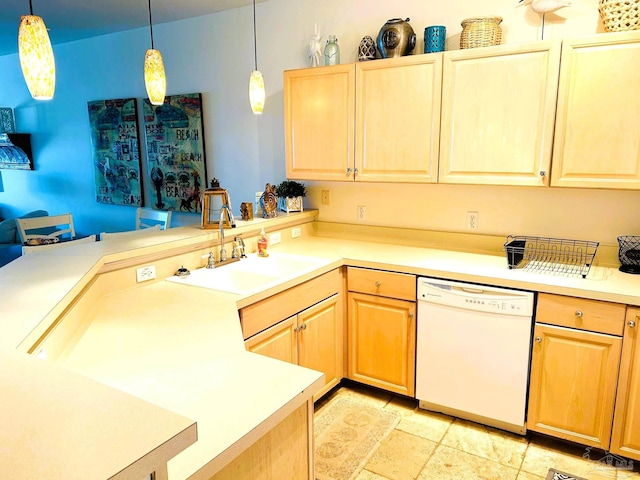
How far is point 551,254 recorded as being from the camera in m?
2.73

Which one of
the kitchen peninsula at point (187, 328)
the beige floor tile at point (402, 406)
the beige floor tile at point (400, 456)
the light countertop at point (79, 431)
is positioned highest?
the light countertop at point (79, 431)

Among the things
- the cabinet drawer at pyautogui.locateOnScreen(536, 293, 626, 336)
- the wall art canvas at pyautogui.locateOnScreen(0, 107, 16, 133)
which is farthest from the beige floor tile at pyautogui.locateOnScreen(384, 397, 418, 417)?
the wall art canvas at pyautogui.locateOnScreen(0, 107, 16, 133)

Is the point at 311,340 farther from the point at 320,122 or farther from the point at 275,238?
the point at 320,122

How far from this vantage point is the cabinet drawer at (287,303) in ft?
7.04

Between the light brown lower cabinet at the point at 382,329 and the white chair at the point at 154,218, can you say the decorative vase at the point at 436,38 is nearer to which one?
the light brown lower cabinet at the point at 382,329

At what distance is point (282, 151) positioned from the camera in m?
3.63

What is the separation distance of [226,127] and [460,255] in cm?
226

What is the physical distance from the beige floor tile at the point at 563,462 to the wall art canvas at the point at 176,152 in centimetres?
319

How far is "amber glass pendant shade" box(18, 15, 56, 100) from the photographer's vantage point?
1.42 meters

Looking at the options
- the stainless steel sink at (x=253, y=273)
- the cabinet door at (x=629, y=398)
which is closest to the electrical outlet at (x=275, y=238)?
the stainless steel sink at (x=253, y=273)

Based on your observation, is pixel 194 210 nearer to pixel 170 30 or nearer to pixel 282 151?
pixel 282 151

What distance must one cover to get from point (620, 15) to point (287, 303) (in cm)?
212

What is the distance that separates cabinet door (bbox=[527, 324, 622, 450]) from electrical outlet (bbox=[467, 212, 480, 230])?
0.85m

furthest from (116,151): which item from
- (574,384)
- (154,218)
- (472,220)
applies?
(574,384)
